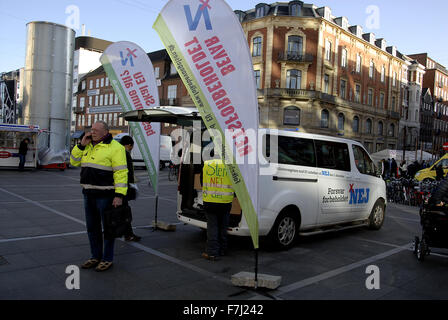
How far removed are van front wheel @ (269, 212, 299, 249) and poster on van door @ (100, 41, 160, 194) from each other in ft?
9.77

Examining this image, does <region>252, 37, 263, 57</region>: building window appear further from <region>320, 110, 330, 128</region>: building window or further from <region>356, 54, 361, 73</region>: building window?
<region>356, 54, 361, 73</region>: building window

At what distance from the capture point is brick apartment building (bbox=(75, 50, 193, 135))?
52625mm

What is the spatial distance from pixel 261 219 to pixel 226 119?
6.64 feet

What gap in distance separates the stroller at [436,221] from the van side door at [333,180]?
166cm

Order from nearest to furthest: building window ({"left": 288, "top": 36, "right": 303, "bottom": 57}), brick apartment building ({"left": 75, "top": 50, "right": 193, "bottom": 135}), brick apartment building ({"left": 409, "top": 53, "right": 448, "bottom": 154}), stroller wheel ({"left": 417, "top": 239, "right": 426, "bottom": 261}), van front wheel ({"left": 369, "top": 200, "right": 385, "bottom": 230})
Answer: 1. stroller wheel ({"left": 417, "top": 239, "right": 426, "bottom": 261})
2. van front wheel ({"left": 369, "top": 200, "right": 385, "bottom": 230})
3. building window ({"left": 288, "top": 36, "right": 303, "bottom": 57})
4. brick apartment building ({"left": 75, "top": 50, "right": 193, "bottom": 135})
5. brick apartment building ({"left": 409, "top": 53, "right": 448, "bottom": 154})

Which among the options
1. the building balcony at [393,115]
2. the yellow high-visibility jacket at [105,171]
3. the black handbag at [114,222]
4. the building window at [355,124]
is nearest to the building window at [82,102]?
the building window at [355,124]

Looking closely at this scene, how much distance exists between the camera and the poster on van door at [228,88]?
4746 millimetres

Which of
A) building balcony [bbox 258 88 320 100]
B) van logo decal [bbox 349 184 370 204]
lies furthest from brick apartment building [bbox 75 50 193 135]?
van logo decal [bbox 349 184 370 204]

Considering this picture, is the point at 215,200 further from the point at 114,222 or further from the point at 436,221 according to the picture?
the point at 436,221

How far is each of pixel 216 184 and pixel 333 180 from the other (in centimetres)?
276

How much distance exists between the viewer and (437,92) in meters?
74.5

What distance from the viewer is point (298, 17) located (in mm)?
39469

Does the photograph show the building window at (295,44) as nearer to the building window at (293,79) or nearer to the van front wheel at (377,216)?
the building window at (293,79)
